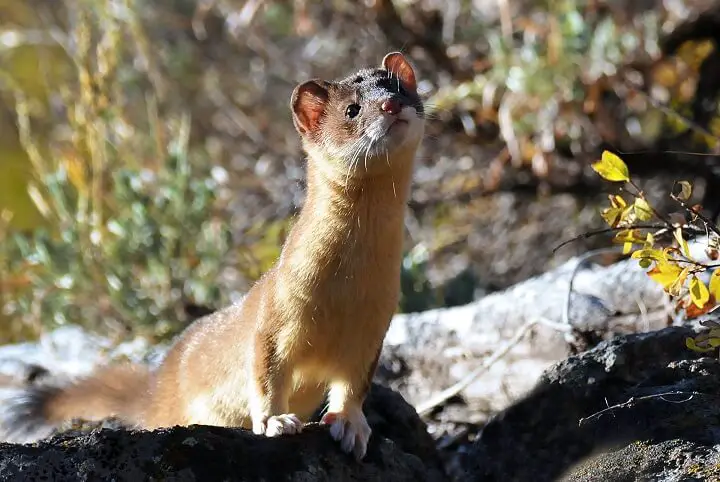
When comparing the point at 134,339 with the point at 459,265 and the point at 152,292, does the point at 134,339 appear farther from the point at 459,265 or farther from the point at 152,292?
the point at 459,265

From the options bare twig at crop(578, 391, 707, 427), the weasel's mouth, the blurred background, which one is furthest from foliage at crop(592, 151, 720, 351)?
the blurred background

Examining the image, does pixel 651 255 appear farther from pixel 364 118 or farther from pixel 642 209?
pixel 364 118

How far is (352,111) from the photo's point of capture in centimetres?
304

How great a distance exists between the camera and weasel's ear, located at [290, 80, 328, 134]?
3.16 metres

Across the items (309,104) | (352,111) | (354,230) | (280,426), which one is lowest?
(280,426)

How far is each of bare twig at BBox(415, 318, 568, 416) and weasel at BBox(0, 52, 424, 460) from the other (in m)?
0.67

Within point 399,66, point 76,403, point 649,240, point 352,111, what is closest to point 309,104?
point 352,111

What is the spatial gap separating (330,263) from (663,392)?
→ 3.22 ft

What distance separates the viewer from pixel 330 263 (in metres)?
2.93

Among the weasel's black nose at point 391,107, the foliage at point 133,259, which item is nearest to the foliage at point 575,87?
the foliage at point 133,259

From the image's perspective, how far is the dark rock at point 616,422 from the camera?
8.10 feet

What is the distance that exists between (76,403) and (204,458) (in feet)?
5.25

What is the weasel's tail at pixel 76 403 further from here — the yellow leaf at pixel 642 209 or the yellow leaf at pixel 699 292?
the yellow leaf at pixel 699 292

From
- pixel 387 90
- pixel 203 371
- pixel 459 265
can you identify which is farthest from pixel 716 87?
pixel 203 371
